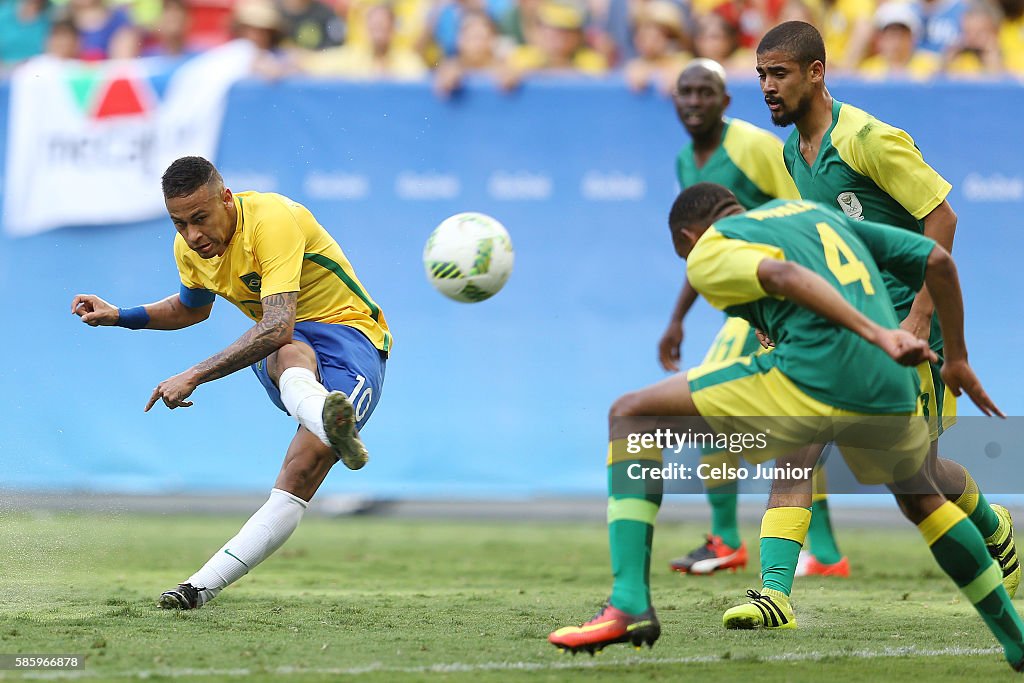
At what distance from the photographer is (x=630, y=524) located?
495 cm

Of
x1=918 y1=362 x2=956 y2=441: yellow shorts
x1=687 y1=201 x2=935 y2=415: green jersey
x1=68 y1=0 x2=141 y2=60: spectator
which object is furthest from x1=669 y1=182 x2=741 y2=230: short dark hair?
x1=68 y1=0 x2=141 y2=60: spectator

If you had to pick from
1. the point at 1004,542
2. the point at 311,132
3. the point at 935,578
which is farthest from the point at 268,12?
the point at 1004,542

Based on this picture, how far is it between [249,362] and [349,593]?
1.57m

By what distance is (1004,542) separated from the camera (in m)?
6.32

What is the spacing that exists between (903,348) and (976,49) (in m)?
7.41

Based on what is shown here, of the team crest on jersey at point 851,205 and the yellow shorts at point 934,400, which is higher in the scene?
the team crest on jersey at point 851,205

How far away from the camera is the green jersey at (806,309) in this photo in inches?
189

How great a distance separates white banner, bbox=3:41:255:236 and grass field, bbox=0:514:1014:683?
9.40 feet

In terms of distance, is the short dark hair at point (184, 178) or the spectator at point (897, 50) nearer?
the short dark hair at point (184, 178)

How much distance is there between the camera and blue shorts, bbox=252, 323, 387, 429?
649 cm

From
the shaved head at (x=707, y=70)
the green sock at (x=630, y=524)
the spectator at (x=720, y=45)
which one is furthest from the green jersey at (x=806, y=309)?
the spectator at (x=720, y=45)

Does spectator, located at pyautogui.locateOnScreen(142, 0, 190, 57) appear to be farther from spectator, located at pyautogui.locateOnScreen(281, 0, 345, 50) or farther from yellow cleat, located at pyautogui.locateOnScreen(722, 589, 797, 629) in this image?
yellow cleat, located at pyautogui.locateOnScreen(722, 589, 797, 629)

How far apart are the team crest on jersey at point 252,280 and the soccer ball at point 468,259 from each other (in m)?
0.96

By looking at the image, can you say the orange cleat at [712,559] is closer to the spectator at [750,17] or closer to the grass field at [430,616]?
the grass field at [430,616]
